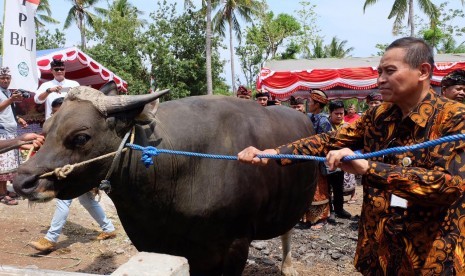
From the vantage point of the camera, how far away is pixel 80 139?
6.89ft

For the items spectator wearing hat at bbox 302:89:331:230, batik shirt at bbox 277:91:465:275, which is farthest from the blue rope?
spectator wearing hat at bbox 302:89:331:230

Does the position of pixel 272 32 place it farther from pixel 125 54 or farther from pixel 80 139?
pixel 80 139

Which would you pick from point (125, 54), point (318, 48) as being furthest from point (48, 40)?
point (318, 48)

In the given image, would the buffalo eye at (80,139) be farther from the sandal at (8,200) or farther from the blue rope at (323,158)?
the sandal at (8,200)

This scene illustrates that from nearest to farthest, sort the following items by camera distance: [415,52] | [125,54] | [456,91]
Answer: [415,52]
[456,91]
[125,54]

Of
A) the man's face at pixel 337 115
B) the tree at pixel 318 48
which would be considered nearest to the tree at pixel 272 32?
the tree at pixel 318 48

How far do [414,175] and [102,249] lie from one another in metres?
3.96

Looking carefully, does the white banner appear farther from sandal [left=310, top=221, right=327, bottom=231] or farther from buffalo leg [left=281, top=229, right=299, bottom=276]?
sandal [left=310, top=221, right=327, bottom=231]

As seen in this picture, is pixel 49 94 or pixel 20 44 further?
pixel 49 94

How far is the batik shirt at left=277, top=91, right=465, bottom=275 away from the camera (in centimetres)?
154

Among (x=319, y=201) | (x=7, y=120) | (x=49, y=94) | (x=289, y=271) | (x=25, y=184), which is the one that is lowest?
(x=289, y=271)

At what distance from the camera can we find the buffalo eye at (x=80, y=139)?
2094 mm

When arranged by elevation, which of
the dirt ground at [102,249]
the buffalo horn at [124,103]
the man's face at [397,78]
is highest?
the man's face at [397,78]

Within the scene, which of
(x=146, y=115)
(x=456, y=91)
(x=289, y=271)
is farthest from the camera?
(x=456, y=91)
